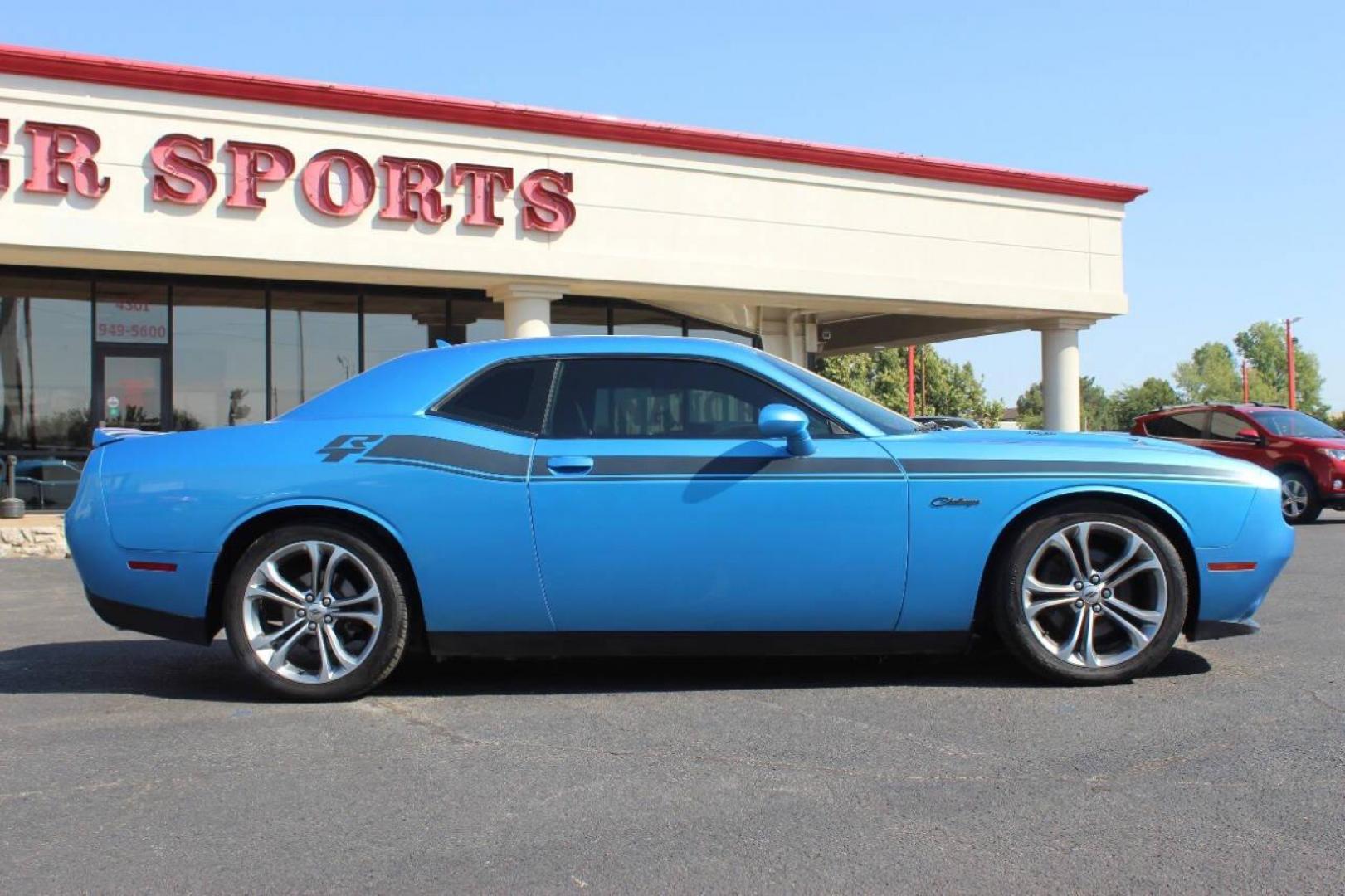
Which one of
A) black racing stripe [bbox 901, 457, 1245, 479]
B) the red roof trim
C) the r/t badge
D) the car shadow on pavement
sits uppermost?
the red roof trim

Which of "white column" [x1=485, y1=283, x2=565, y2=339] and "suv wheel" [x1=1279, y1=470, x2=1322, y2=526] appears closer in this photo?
"suv wheel" [x1=1279, y1=470, x2=1322, y2=526]

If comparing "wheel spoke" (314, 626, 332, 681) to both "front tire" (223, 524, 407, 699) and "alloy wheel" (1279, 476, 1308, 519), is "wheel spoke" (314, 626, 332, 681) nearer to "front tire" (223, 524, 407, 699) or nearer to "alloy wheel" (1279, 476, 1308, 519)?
"front tire" (223, 524, 407, 699)

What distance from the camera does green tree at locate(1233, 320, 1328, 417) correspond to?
126562mm

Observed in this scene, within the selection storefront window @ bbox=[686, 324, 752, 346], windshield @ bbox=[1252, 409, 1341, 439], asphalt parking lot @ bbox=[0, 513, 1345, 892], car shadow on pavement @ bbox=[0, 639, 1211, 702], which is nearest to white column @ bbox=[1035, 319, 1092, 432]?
windshield @ bbox=[1252, 409, 1341, 439]

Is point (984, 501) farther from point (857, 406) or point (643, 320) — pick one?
point (643, 320)

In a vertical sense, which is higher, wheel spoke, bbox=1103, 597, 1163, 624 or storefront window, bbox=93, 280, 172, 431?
storefront window, bbox=93, 280, 172, 431

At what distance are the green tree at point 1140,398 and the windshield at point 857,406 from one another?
107 meters

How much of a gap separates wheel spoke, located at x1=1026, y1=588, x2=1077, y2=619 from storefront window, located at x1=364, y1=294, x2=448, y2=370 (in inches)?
565

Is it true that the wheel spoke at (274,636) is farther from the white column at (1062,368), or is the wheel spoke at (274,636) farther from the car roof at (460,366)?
the white column at (1062,368)

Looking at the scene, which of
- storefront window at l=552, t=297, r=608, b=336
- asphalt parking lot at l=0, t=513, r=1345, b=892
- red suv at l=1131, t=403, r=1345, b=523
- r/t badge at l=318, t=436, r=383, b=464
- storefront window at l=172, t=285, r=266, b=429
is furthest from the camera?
storefront window at l=552, t=297, r=608, b=336

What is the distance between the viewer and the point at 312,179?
48.9 feet

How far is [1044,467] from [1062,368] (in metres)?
16.3

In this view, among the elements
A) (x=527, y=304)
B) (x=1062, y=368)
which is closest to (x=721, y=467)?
(x=527, y=304)

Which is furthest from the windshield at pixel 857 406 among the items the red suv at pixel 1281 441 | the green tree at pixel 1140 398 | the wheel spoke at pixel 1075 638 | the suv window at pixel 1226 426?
the green tree at pixel 1140 398
